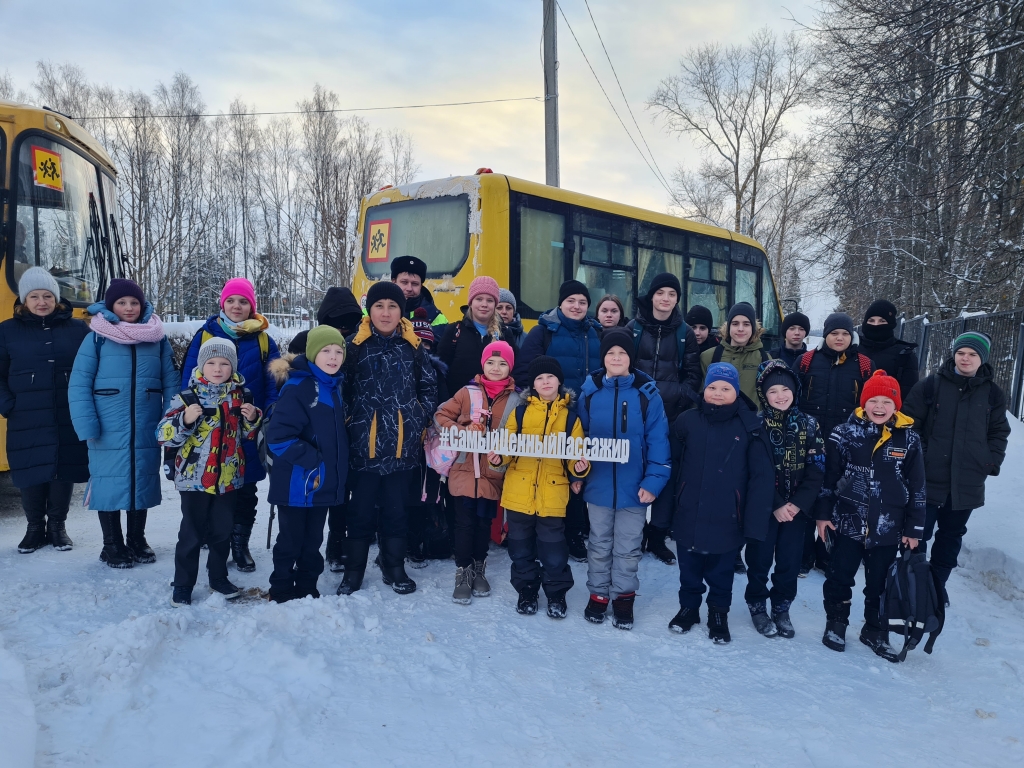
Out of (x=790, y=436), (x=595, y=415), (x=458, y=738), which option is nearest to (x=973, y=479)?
(x=790, y=436)

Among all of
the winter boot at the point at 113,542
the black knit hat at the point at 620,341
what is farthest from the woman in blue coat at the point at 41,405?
the black knit hat at the point at 620,341

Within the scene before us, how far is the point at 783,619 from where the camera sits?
3.62 metres

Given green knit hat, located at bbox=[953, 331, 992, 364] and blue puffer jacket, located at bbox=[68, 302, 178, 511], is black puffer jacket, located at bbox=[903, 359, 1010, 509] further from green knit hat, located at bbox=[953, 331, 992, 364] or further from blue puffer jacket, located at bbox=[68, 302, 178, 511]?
blue puffer jacket, located at bbox=[68, 302, 178, 511]

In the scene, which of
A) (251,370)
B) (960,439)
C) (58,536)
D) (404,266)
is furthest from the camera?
(404,266)

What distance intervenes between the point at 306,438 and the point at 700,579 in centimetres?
244

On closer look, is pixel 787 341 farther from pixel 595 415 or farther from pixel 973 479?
pixel 595 415

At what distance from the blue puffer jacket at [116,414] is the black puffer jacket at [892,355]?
16.5 ft

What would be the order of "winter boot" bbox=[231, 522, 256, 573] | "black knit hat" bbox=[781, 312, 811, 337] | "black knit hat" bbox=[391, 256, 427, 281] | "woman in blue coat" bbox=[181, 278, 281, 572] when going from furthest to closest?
"black knit hat" bbox=[781, 312, 811, 337] → "black knit hat" bbox=[391, 256, 427, 281] → "winter boot" bbox=[231, 522, 256, 573] → "woman in blue coat" bbox=[181, 278, 281, 572]

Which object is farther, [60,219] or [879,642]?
[60,219]

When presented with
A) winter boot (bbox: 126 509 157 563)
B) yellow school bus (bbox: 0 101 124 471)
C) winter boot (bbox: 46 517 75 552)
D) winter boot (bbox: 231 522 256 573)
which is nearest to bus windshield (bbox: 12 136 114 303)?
yellow school bus (bbox: 0 101 124 471)

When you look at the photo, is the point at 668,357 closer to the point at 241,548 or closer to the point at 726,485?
the point at 726,485

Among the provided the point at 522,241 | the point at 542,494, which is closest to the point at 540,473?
the point at 542,494

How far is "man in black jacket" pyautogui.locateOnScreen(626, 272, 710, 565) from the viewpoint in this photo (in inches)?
177

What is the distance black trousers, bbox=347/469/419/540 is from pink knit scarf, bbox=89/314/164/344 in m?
1.64
